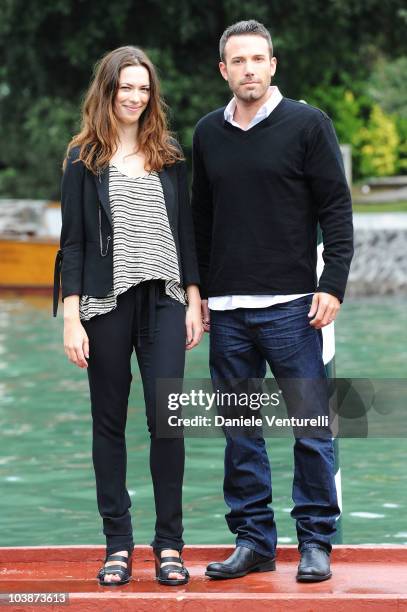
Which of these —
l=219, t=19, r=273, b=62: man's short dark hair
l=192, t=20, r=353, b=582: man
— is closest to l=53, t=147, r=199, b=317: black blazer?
l=192, t=20, r=353, b=582: man

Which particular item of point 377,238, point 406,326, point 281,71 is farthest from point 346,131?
point 406,326

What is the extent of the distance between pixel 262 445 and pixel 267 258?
67 cm

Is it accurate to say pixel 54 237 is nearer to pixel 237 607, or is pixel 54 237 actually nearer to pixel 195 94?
pixel 195 94

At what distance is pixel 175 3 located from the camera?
30.8 m

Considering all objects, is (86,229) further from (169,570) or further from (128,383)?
(169,570)

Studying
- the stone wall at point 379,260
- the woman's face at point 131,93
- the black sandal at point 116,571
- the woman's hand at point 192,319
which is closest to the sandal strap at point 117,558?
the black sandal at point 116,571

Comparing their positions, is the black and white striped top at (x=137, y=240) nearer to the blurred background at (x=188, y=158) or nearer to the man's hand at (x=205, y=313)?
the man's hand at (x=205, y=313)

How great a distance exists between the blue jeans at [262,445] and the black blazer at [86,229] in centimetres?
39

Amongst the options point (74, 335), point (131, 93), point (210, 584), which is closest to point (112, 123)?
point (131, 93)

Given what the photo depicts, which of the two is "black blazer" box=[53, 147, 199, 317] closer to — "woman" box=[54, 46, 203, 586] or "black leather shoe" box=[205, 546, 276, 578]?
"woman" box=[54, 46, 203, 586]

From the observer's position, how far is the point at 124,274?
498cm

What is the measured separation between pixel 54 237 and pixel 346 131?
40.7 ft

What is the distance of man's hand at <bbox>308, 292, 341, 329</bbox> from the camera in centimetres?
500

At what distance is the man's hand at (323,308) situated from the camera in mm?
5000
